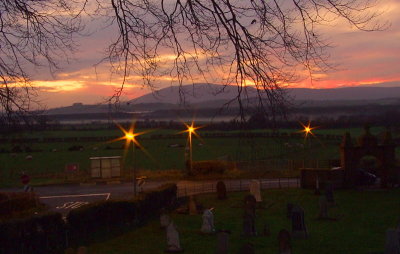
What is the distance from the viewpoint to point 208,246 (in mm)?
16906

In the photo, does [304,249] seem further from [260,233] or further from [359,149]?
[359,149]

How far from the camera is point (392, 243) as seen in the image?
13578 mm

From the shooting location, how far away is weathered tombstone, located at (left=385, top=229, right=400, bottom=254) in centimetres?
1353

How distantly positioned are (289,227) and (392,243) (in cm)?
671

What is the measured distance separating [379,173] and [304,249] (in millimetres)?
18565

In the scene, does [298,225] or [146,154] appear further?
[146,154]

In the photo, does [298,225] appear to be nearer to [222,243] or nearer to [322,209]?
[322,209]

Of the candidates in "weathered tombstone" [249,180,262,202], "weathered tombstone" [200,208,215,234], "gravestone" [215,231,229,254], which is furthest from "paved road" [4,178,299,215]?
"gravestone" [215,231,229,254]

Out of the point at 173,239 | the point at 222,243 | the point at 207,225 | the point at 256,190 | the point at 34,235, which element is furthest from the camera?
the point at 256,190

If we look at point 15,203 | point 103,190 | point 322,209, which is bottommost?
point 103,190

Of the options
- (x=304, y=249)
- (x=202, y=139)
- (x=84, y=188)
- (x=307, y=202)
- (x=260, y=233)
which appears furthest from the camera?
(x=202, y=139)

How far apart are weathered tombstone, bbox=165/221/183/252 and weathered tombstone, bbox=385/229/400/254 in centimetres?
620

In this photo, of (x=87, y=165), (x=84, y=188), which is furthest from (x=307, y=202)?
(x=87, y=165)

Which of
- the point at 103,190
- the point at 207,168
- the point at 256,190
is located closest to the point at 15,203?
the point at 103,190
